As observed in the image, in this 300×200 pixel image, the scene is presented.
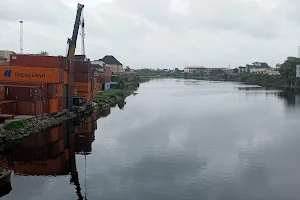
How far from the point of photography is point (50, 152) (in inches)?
460

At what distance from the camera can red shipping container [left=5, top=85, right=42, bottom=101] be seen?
1489cm


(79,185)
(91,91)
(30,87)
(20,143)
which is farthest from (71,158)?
(91,91)

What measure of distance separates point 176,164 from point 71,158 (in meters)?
3.48

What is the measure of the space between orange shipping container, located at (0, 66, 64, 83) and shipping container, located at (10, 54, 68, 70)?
1.19 metres

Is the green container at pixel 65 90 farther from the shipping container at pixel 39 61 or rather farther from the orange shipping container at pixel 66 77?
the shipping container at pixel 39 61

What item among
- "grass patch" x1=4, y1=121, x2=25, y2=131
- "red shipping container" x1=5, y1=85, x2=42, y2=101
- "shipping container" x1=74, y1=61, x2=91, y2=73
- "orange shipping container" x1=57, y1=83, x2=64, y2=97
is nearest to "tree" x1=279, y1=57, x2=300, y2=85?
"shipping container" x1=74, y1=61, x2=91, y2=73

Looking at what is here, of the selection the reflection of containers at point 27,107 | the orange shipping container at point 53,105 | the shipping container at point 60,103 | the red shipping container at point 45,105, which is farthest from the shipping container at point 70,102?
the reflection of containers at point 27,107

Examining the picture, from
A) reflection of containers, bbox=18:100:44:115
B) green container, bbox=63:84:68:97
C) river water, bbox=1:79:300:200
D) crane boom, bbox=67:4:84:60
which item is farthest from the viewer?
crane boom, bbox=67:4:84:60

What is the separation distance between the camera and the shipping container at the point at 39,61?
1780cm

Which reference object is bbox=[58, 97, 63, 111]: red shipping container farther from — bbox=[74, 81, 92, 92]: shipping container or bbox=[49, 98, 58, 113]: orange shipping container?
bbox=[74, 81, 92, 92]: shipping container

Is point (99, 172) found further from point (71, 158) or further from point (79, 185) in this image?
point (71, 158)

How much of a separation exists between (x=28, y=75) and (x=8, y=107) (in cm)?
265

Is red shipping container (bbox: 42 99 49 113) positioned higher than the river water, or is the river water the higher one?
red shipping container (bbox: 42 99 49 113)

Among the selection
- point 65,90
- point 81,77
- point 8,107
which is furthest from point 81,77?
point 8,107
